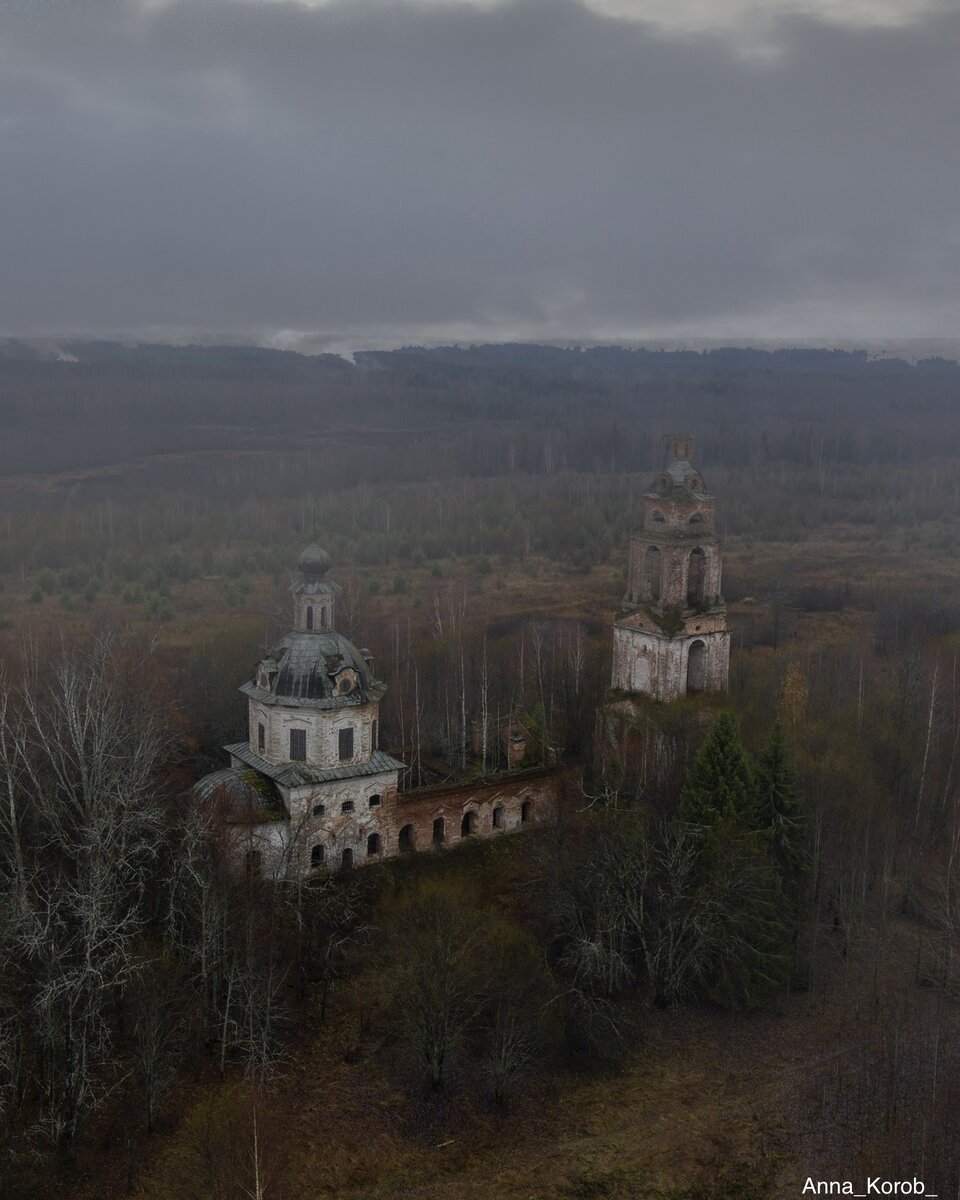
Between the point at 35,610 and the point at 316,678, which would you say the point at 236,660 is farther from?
the point at 35,610

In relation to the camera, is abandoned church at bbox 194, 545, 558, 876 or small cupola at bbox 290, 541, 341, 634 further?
small cupola at bbox 290, 541, 341, 634

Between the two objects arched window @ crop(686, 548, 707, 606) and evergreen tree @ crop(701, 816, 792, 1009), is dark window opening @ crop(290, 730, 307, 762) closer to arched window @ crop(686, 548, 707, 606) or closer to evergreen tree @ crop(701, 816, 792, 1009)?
evergreen tree @ crop(701, 816, 792, 1009)

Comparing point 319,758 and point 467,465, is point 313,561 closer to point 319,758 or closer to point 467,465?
point 319,758

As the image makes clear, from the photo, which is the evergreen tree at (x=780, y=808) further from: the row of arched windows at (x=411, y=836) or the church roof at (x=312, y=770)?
the church roof at (x=312, y=770)

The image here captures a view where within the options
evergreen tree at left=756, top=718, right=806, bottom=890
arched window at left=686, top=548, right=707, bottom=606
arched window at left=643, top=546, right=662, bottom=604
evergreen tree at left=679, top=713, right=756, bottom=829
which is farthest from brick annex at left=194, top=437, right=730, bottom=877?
arched window at left=686, top=548, right=707, bottom=606

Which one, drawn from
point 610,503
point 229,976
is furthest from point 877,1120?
point 610,503

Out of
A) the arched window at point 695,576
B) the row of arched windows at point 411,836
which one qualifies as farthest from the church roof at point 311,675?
the arched window at point 695,576
